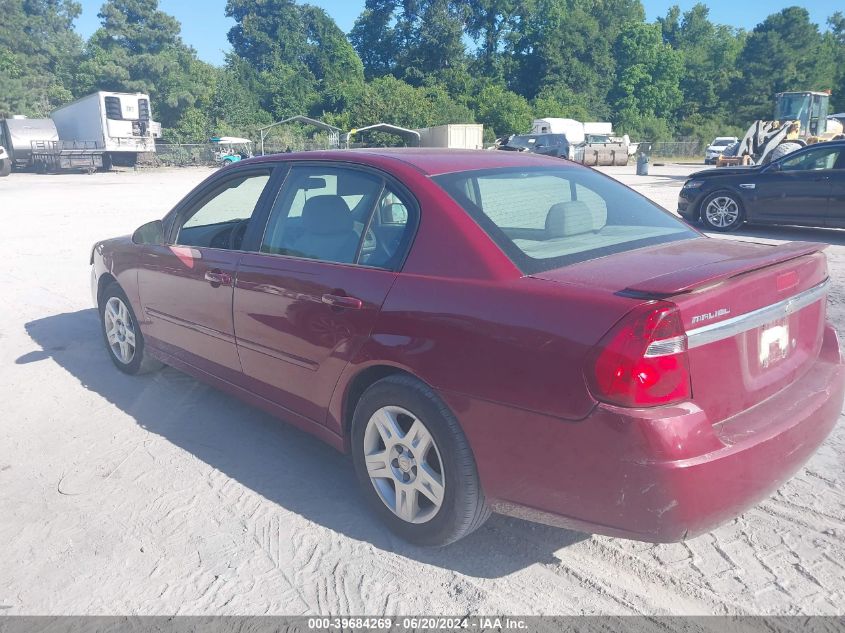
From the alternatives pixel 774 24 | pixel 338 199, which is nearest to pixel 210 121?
pixel 774 24

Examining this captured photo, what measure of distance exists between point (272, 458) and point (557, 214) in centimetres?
204

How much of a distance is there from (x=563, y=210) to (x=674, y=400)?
1.33m

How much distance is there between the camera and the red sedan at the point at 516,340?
2.36m

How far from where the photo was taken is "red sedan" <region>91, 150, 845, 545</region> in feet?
7.75

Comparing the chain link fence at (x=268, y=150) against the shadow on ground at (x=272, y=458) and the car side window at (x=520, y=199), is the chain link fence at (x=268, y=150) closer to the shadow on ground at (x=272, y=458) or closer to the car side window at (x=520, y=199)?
the shadow on ground at (x=272, y=458)

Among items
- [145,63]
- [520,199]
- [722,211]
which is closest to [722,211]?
[722,211]

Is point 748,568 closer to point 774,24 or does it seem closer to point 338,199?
point 338,199

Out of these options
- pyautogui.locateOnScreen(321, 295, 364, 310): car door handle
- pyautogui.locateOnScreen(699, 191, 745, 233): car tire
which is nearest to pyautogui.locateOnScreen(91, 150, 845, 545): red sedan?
pyautogui.locateOnScreen(321, 295, 364, 310): car door handle

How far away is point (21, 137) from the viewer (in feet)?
118

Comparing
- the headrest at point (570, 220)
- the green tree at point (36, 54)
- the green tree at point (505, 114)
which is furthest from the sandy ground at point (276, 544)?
the green tree at point (36, 54)

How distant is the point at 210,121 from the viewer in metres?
64.6

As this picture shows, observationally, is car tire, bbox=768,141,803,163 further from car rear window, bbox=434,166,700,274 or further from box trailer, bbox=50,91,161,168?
box trailer, bbox=50,91,161,168

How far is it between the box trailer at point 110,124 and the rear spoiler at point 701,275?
127ft

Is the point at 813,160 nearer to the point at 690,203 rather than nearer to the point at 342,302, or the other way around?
Result: the point at 690,203
